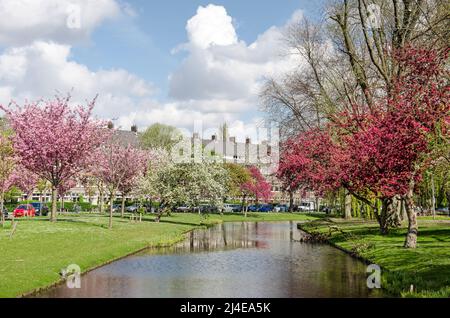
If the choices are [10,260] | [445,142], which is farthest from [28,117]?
[445,142]

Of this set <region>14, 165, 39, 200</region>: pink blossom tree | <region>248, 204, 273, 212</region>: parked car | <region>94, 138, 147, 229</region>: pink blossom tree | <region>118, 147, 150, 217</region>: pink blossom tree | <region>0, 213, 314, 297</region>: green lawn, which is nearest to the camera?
<region>0, 213, 314, 297</region>: green lawn

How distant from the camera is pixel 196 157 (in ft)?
170

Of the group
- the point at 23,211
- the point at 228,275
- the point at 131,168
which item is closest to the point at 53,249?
the point at 228,275

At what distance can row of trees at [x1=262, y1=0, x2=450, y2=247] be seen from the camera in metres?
23.7

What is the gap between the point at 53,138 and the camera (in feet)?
136

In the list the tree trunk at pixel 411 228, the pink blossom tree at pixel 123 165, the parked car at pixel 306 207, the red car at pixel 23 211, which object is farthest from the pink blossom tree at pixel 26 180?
the parked car at pixel 306 207

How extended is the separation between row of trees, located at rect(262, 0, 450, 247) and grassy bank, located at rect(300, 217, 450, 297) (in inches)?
59.9

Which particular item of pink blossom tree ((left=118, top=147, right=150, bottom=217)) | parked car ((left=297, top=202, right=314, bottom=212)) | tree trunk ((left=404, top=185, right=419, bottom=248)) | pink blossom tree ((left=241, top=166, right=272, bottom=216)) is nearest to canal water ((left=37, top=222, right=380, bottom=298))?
tree trunk ((left=404, top=185, right=419, bottom=248))

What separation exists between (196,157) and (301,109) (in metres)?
12.6

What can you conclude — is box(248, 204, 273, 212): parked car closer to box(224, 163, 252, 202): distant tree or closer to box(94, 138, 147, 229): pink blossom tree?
box(224, 163, 252, 202): distant tree

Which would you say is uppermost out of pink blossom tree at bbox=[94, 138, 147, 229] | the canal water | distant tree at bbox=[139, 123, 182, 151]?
distant tree at bbox=[139, 123, 182, 151]
